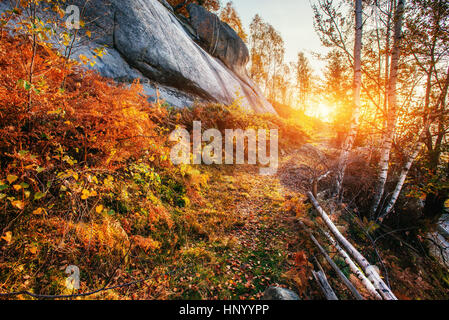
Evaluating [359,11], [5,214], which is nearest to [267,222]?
[5,214]

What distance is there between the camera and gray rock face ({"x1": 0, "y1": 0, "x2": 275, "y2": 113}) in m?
7.26

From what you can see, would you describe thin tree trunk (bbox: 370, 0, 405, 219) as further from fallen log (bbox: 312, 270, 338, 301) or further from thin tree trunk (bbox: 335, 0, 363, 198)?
fallen log (bbox: 312, 270, 338, 301)

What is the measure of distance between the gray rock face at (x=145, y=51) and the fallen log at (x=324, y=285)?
8.48 metres

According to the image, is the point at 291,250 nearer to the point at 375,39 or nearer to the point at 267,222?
the point at 267,222

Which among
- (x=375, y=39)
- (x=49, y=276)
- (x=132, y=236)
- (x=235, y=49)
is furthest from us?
(x=235, y=49)

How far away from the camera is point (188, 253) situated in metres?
3.57

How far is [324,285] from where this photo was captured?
307 centimetres

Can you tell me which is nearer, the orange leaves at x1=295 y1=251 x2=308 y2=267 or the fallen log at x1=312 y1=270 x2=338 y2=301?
the fallen log at x1=312 y1=270 x2=338 y2=301

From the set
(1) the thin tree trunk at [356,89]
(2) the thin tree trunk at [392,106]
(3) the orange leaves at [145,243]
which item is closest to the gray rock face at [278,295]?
(3) the orange leaves at [145,243]

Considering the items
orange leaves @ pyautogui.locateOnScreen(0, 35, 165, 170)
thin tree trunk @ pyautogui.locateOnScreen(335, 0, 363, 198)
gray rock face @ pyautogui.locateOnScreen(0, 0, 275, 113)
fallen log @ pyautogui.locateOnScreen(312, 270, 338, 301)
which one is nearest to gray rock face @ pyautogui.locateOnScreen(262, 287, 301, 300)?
fallen log @ pyautogui.locateOnScreen(312, 270, 338, 301)

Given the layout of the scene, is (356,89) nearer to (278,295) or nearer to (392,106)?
(392,106)

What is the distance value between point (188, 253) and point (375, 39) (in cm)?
1205

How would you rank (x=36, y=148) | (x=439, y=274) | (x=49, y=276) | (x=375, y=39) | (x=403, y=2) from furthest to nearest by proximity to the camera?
(x=375, y=39) → (x=403, y=2) → (x=439, y=274) → (x=36, y=148) → (x=49, y=276)

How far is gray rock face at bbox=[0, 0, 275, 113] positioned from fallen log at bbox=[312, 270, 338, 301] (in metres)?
8.48
